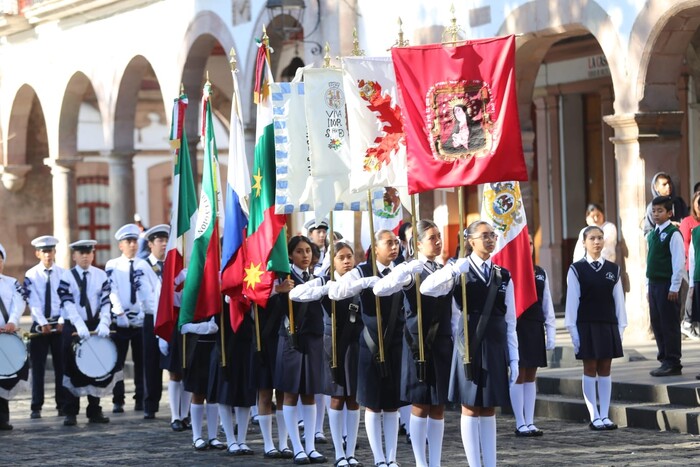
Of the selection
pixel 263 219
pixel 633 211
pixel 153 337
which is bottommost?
pixel 153 337

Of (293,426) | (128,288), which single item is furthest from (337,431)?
(128,288)

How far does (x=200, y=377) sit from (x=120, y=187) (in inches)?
552

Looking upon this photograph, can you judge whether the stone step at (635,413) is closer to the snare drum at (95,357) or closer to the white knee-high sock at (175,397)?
the white knee-high sock at (175,397)

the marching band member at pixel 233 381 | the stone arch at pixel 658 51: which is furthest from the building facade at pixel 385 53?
the marching band member at pixel 233 381

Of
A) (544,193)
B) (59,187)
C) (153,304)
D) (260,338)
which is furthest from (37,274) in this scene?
(59,187)

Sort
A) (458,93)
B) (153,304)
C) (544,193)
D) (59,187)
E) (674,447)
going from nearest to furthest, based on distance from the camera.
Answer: (458,93)
(674,447)
(153,304)
(544,193)
(59,187)

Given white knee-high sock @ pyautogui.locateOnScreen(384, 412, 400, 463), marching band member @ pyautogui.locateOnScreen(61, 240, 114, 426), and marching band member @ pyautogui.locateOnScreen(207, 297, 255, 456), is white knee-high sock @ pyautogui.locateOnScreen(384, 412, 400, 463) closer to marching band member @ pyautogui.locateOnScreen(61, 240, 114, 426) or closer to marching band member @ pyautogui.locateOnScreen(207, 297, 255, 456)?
marching band member @ pyautogui.locateOnScreen(207, 297, 255, 456)

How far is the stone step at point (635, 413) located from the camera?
1290 centimetres

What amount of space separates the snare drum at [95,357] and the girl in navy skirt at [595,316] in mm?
5032

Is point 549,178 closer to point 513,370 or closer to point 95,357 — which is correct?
point 95,357

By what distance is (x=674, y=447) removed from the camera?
12.1 m

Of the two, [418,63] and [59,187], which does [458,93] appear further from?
[59,187]

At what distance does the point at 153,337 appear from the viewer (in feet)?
53.7

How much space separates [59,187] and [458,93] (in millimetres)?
19187
